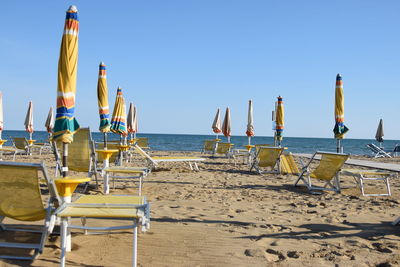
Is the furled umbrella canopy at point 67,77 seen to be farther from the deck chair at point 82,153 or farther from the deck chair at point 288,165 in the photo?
the deck chair at point 288,165

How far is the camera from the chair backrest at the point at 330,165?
5852 mm

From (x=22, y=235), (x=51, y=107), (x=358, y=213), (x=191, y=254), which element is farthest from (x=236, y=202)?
(x=51, y=107)

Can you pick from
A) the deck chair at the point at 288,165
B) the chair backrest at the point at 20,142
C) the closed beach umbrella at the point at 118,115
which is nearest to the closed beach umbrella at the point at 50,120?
the chair backrest at the point at 20,142

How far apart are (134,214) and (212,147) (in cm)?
1327

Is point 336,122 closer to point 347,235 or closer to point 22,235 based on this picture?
point 347,235

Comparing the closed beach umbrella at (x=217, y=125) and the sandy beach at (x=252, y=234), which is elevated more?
the closed beach umbrella at (x=217, y=125)

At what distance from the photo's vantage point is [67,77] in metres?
2.87

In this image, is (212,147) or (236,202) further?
(212,147)

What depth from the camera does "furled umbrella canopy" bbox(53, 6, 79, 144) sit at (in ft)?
9.38

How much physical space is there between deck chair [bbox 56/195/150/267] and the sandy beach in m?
0.36

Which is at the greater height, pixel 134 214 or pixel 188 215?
pixel 134 214

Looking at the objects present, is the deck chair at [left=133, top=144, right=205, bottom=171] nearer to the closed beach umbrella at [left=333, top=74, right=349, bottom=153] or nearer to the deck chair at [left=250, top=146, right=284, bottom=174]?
the deck chair at [left=250, top=146, right=284, bottom=174]

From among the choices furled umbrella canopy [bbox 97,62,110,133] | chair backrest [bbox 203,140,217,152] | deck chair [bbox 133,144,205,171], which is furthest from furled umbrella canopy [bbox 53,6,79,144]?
chair backrest [bbox 203,140,217,152]

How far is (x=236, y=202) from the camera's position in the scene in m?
4.96
